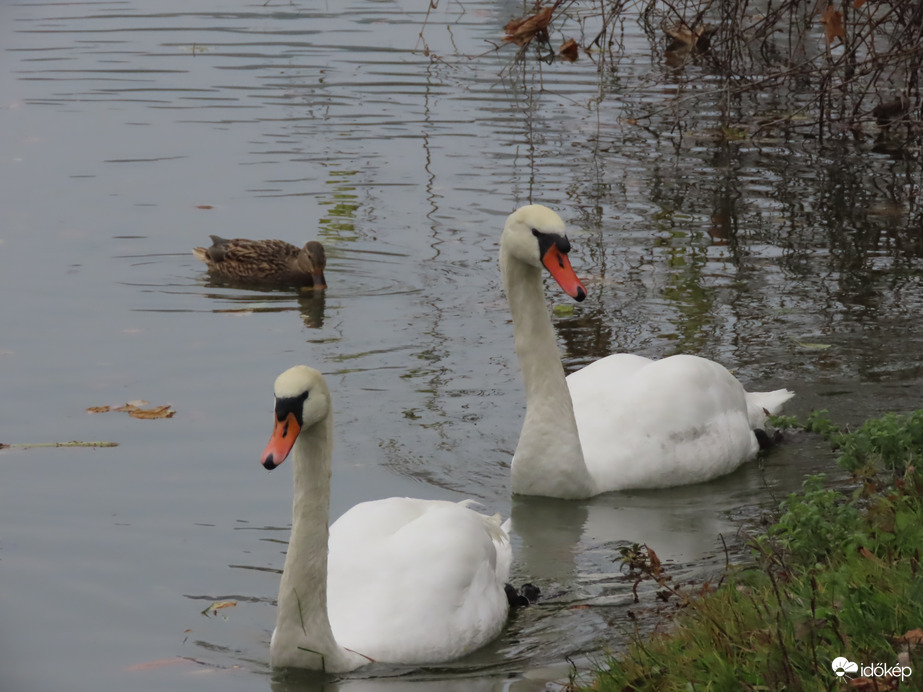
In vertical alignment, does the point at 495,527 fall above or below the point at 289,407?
below

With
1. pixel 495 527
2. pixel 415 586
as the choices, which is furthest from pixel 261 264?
Answer: pixel 415 586

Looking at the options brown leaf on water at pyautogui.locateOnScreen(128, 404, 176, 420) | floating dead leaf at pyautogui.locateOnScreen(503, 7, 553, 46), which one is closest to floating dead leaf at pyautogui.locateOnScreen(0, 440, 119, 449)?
brown leaf on water at pyautogui.locateOnScreen(128, 404, 176, 420)

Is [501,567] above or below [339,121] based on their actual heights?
below

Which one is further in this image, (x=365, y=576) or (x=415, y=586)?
(x=365, y=576)

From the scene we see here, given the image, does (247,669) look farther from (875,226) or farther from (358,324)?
(875,226)

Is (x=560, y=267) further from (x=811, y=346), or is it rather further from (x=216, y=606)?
(x=811, y=346)

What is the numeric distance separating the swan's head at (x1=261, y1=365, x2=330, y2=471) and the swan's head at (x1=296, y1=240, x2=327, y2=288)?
17.5 feet

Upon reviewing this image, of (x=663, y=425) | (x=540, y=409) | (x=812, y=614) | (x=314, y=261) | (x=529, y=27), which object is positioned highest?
(x=529, y=27)

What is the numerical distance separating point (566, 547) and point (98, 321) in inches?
171

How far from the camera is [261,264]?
1059 cm

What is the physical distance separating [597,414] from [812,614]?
11.3ft

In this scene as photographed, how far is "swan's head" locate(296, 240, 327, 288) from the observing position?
10.3 meters

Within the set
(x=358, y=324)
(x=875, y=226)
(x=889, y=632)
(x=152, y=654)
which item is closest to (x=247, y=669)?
(x=152, y=654)

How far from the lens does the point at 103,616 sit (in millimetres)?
5586
